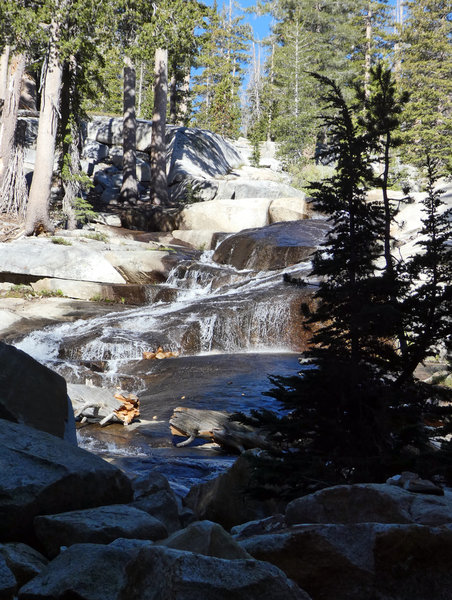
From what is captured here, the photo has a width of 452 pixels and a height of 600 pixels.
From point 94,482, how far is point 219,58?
54.3 meters

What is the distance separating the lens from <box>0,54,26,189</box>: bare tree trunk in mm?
20969

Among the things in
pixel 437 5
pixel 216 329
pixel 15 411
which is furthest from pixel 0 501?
pixel 437 5

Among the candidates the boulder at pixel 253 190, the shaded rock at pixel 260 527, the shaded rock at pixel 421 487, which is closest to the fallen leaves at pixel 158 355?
the shaded rock at pixel 260 527

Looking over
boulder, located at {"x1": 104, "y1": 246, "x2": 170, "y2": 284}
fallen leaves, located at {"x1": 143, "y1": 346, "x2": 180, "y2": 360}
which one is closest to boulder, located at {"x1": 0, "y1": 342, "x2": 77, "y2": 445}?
fallen leaves, located at {"x1": 143, "y1": 346, "x2": 180, "y2": 360}

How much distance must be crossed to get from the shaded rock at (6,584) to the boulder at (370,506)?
4.14 ft

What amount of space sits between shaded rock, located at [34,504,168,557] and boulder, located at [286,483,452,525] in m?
0.71

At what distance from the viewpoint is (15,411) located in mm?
4090

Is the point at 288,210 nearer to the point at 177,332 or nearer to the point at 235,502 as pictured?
the point at 177,332

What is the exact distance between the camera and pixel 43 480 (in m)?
2.99

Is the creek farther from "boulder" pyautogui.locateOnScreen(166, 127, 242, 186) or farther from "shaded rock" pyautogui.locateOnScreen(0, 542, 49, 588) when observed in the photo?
"boulder" pyautogui.locateOnScreen(166, 127, 242, 186)

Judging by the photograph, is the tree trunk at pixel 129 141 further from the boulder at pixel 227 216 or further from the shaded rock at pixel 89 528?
the shaded rock at pixel 89 528

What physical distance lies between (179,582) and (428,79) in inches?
1535

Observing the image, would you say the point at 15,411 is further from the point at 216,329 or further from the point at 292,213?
the point at 292,213

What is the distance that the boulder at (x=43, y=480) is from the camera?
283 centimetres
